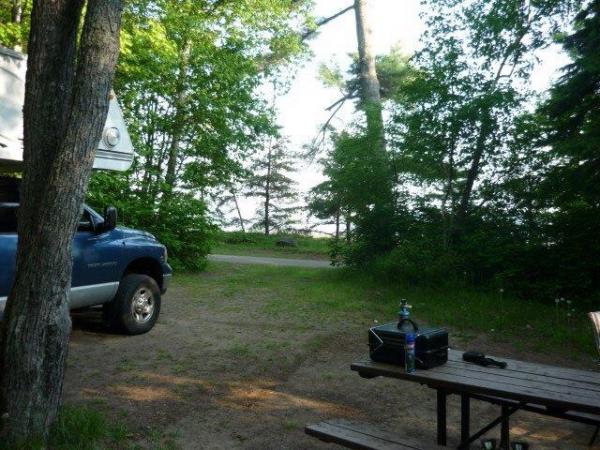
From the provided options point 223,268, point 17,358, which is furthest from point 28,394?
point 223,268

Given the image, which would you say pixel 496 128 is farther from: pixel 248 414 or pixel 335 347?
pixel 248 414

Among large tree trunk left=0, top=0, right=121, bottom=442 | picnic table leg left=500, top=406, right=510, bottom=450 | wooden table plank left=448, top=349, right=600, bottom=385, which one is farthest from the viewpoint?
large tree trunk left=0, top=0, right=121, bottom=442

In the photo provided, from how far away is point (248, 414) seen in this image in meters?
5.05

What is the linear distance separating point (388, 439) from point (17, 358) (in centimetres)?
258

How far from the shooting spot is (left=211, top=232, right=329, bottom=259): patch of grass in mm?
23814

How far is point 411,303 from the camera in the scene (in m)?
10.4

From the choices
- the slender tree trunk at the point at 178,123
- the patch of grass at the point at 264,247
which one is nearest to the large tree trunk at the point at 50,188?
the slender tree trunk at the point at 178,123

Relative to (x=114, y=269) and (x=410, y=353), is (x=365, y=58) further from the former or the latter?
(x=410, y=353)

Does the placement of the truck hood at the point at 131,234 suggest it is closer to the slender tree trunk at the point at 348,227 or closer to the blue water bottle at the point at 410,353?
the blue water bottle at the point at 410,353

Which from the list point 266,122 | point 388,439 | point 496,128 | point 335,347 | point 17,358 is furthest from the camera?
point 266,122

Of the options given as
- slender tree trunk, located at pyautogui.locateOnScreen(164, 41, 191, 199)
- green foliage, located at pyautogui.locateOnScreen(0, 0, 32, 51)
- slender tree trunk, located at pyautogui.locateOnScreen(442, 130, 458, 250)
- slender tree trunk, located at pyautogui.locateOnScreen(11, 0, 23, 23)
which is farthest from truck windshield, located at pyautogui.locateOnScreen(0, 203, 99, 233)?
slender tree trunk, located at pyautogui.locateOnScreen(11, 0, 23, 23)

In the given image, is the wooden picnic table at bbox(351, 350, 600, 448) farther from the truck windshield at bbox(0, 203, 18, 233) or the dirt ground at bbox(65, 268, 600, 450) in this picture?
the truck windshield at bbox(0, 203, 18, 233)

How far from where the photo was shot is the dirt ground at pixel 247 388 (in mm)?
4637

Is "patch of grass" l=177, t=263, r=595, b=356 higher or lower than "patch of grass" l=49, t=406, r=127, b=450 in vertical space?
higher
